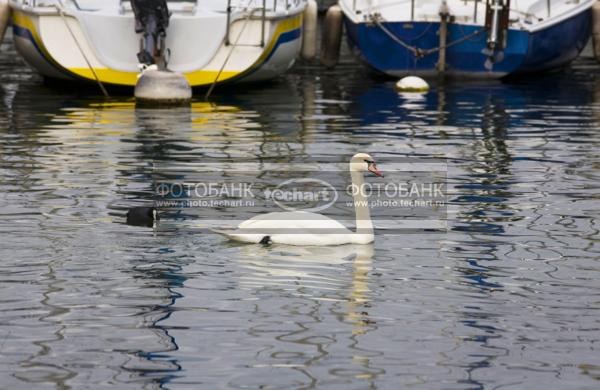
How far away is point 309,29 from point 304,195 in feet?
54.9

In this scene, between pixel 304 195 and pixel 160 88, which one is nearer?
pixel 304 195

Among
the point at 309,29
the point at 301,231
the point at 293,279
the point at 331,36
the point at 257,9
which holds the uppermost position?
the point at 257,9

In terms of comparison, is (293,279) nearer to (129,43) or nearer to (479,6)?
(129,43)

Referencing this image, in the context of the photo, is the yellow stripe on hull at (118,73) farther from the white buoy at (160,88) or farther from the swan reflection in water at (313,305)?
the swan reflection in water at (313,305)

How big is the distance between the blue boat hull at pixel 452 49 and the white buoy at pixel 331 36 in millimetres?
1231

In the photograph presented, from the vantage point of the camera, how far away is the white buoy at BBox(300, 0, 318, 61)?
33.8 metres

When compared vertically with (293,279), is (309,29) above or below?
below

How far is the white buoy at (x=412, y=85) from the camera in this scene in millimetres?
30156

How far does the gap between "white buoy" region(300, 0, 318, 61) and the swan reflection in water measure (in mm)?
19762

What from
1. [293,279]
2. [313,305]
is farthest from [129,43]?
[313,305]

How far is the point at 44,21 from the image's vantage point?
2817 centimetres

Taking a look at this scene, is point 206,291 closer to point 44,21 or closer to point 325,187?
point 325,187

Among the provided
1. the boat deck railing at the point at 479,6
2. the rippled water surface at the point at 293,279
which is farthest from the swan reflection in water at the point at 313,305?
the boat deck railing at the point at 479,6

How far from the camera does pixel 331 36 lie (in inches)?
1359
